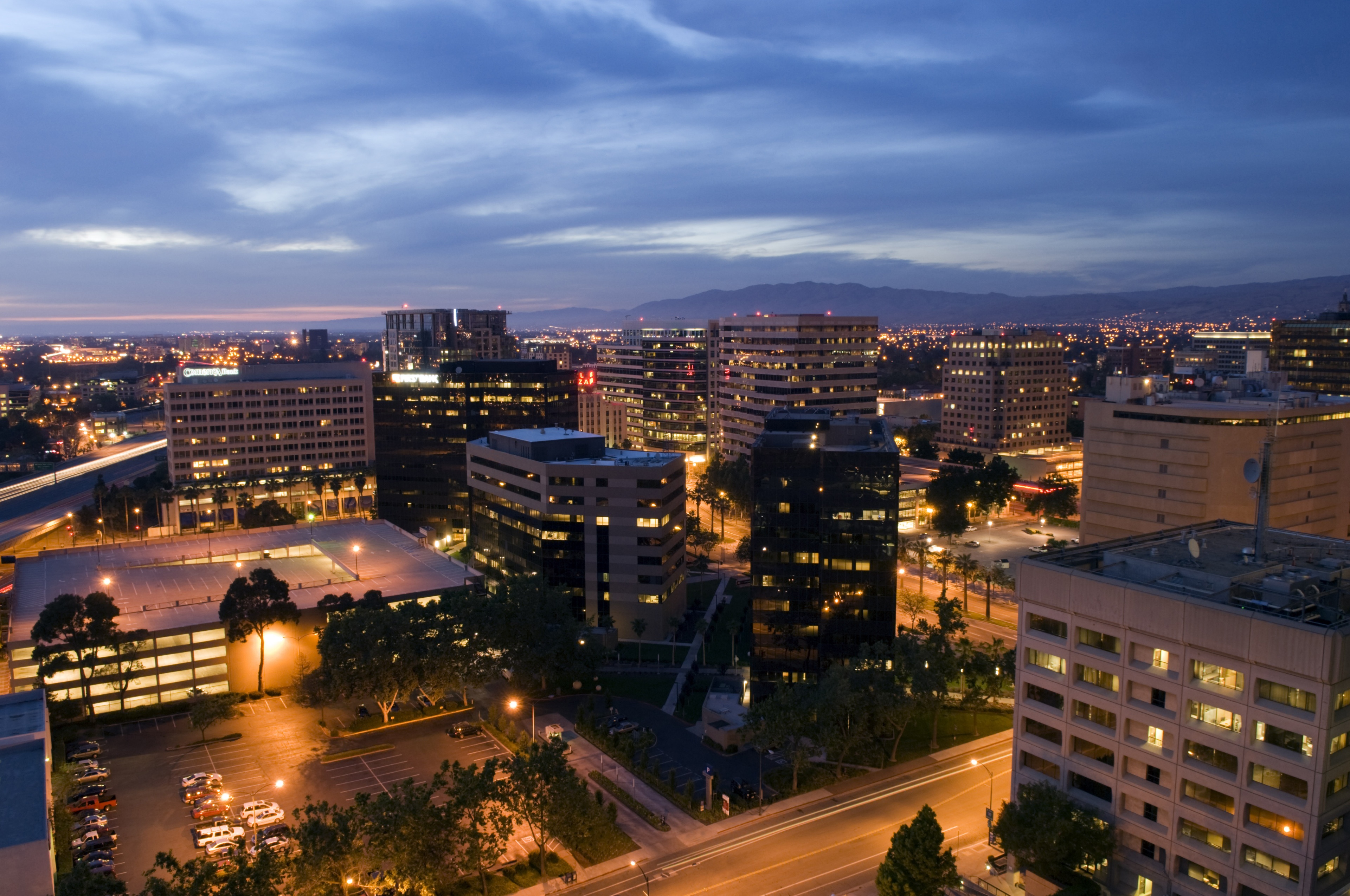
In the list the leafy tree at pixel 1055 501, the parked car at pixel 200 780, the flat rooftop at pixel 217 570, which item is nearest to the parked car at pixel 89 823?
the parked car at pixel 200 780

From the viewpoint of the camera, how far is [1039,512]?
492 ft

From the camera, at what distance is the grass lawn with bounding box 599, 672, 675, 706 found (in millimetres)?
78750

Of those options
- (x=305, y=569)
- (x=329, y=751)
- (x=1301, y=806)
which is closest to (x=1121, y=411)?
(x=1301, y=806)

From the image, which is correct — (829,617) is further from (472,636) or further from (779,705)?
(472,636)

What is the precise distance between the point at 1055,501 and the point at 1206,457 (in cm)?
5497

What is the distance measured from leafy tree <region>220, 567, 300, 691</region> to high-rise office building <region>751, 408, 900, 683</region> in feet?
137

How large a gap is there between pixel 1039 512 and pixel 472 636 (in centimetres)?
11049

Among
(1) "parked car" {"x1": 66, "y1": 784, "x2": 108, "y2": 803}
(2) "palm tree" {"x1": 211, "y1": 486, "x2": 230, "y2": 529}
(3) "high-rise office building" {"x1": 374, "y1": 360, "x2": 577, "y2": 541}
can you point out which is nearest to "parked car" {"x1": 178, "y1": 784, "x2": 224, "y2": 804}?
(1) "parked car" {"x1": 66, "y1": 784, "x2": 108, "y2": 803}

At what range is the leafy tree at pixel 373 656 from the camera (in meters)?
69.4

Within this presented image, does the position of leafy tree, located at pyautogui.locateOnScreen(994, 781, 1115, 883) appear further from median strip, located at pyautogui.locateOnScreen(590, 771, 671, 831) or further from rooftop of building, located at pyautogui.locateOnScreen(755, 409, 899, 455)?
rooftop of building, located at pyautogui.locateOnScreen(755, 409, 899, 455)

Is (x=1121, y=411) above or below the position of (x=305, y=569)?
above

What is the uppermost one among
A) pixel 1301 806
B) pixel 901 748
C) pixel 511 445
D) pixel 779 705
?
pixel 511 445

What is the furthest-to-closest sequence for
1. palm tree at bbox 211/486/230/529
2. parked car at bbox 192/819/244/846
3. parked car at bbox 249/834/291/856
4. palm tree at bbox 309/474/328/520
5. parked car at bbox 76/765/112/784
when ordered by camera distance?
palm tree at bbox 309/474/328/520 → palm tree at bbox 211/486/230/529 → parked car at bbox 76/765/112/784 → parked car at bbox 192/819/244/846 → parked car at bbox 249/834/291/856

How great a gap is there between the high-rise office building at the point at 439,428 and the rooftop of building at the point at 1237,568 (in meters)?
108
